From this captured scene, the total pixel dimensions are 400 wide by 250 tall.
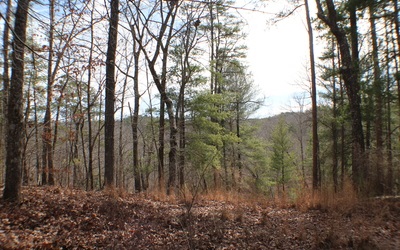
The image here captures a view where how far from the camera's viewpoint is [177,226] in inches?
209

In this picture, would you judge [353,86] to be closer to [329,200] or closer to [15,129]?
[329,200]

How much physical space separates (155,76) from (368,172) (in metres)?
8.03

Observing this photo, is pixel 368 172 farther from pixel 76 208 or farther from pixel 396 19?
pixel 76 208

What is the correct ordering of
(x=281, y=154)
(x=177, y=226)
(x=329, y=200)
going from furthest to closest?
(x=281, y=154) → (x=329, y=200) → (x=177, y=226)

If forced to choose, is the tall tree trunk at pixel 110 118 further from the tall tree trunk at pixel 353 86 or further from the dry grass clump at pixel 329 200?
the tall tree trunk at pixel 353 86

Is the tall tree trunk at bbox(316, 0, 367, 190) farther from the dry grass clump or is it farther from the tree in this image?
the tree

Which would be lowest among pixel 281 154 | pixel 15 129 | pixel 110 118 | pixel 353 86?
pixel 281 154

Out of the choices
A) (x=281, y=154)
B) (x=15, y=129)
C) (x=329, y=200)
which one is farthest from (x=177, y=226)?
(x=281, y=154)

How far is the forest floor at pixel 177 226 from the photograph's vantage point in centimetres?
423

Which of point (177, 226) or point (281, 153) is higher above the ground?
point (281, 153)

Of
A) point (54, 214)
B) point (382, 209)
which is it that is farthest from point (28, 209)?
point (382, 209)

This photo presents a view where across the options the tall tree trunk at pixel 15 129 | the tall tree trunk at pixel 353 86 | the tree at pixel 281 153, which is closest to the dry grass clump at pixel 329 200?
the tall tree trunk at pixel 353 86

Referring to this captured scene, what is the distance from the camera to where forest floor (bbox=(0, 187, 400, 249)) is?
423 cm

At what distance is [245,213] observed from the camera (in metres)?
6.43
